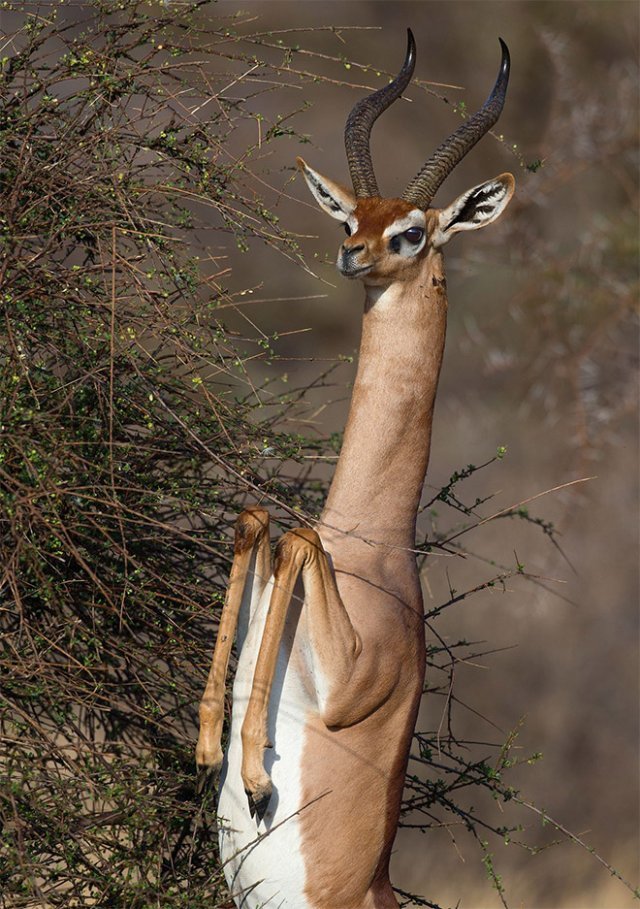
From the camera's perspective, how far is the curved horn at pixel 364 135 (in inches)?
176

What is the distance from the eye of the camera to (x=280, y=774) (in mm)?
3947

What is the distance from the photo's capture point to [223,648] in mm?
3842

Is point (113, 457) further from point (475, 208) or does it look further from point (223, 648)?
point (475, 208)

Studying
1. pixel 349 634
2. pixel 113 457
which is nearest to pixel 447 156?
pixel 113 457

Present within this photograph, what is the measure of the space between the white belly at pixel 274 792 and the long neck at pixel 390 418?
41 cm

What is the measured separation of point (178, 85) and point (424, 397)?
1554 millimetres

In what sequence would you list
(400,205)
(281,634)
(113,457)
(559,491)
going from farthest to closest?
(559,491)
(400,205)
(113,457)
(281,634)

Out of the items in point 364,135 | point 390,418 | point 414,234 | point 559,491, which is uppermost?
point 559,491

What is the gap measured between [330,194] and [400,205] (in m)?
0.31

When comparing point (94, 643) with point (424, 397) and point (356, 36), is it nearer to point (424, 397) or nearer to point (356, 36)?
point (424, 397)

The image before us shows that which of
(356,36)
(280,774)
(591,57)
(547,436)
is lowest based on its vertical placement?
(280,774)

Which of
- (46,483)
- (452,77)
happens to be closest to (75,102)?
(46,483)

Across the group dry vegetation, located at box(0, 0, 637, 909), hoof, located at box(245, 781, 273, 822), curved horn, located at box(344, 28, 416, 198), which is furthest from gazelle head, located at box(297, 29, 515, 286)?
hoof, located at box(245, 781, 273, 822)

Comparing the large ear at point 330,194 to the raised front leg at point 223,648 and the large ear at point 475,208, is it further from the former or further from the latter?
the raised front leg at point 223,648
